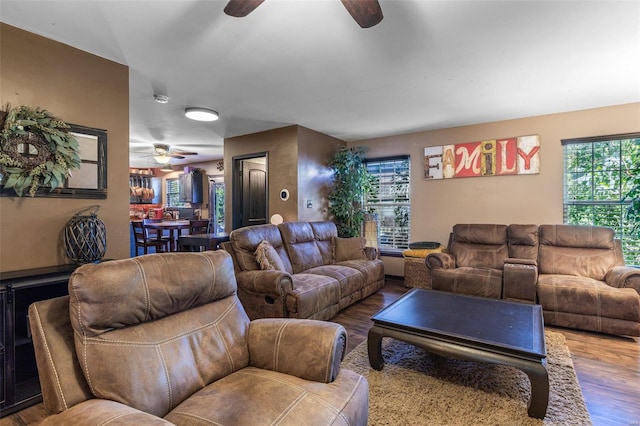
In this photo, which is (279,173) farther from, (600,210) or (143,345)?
(600,210)

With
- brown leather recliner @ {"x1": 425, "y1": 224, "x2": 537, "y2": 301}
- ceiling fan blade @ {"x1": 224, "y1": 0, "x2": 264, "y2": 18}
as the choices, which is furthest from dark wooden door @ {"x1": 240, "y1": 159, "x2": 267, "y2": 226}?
ceiling fan blade @ {"x1": 224, "y1": 0, "x2": 264, "y2": 18}

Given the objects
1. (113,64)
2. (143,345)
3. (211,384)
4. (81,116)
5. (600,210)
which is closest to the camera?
(143,345)

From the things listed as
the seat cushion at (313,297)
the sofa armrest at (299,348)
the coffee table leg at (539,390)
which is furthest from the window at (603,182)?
the sofa armrest at (299,348)

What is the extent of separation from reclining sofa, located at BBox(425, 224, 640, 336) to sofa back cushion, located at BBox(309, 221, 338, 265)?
1410mm

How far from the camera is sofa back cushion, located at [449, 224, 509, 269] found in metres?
4.03

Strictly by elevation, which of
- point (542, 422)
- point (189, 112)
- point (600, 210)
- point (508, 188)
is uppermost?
point (189, 112)

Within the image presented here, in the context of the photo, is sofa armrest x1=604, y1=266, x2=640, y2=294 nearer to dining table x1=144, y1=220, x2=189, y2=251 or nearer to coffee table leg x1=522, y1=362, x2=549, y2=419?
coffee table leg x1=522, y1=362, x2=549, y2=419

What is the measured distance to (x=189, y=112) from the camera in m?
3.88

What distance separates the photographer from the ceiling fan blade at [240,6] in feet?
5.19

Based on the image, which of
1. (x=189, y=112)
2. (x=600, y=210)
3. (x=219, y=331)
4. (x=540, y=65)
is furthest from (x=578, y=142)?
(x=189, y=112)

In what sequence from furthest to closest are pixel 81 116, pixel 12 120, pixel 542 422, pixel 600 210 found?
pixel 600 210, pixel 81 116, pixel 12 120, pixel 542 422

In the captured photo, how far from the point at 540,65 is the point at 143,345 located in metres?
3.62

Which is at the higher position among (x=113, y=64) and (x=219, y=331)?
(x=113, y=64)

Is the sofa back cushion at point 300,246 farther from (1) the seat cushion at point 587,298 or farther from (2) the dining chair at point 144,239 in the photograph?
(2) the dining chair at point 144,239
